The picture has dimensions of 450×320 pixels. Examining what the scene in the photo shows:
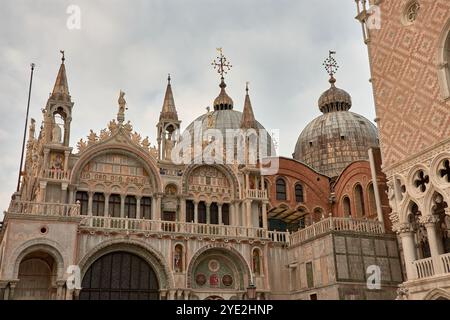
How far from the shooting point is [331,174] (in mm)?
44000

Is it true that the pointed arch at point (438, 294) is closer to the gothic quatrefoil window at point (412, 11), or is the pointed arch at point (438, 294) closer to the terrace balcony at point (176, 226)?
the terrace balcony at point (176, 226)

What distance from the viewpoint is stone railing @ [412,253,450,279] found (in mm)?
17281

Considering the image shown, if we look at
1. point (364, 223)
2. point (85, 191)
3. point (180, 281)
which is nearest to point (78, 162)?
point (85, 191)

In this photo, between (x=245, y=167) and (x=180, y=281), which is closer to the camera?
(x=180, y=281)

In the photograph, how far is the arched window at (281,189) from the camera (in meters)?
33.9

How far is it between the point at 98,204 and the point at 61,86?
6.39 metres

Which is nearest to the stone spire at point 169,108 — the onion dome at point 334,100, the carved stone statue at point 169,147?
the carved stone statue at point 169,147

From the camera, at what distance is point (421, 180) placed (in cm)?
1852

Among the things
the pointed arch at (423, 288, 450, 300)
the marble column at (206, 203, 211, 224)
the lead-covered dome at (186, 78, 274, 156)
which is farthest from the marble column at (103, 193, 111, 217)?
the lead-covered dome at (186, 78, 274, 156)

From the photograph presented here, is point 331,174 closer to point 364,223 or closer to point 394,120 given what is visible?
point 364,223

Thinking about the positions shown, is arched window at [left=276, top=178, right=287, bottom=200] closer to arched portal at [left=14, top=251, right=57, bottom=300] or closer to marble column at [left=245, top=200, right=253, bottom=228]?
marble column at [left=245, top=200, right=253, bottom=228]

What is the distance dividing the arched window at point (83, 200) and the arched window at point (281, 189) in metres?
13.9

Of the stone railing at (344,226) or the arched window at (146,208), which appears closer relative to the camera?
the stone railing at (344,226)
